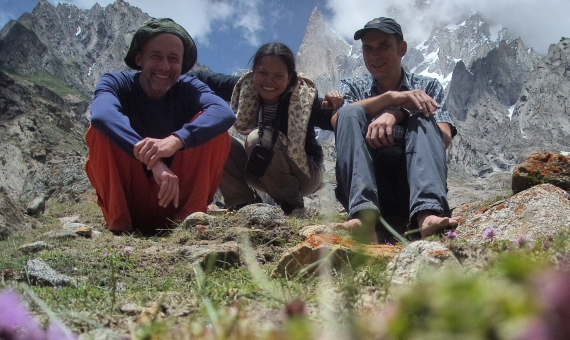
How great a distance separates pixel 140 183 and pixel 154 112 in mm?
677

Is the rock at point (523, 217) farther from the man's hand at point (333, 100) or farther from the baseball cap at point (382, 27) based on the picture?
the baseball cap at point (382, 27)

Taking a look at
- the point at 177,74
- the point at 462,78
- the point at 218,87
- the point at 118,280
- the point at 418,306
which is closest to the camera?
the point at 418,306

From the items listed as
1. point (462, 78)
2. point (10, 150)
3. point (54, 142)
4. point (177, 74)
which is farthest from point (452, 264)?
point (462, 78)

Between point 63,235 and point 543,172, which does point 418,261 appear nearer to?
point 63,235

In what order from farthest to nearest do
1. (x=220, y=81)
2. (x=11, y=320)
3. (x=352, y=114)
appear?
(x=220, y=81) < (x=352, y=114) < (x=11, y=320)

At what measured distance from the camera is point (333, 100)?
4.28m

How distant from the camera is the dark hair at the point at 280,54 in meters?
4.61

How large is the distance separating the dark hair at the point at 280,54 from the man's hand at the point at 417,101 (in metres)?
1.34

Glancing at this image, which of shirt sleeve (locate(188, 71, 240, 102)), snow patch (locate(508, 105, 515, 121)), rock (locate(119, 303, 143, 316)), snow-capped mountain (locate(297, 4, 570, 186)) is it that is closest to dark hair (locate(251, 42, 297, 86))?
shirt sleeve (locate(188, 71, 240, 102))

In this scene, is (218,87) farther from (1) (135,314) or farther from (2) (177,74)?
(1) (135,314)

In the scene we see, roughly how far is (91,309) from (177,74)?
3373 mm

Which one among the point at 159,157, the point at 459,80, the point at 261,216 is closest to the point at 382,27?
the point at 261,216

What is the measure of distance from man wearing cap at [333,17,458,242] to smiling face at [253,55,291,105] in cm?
71

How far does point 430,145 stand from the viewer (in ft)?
10.6
